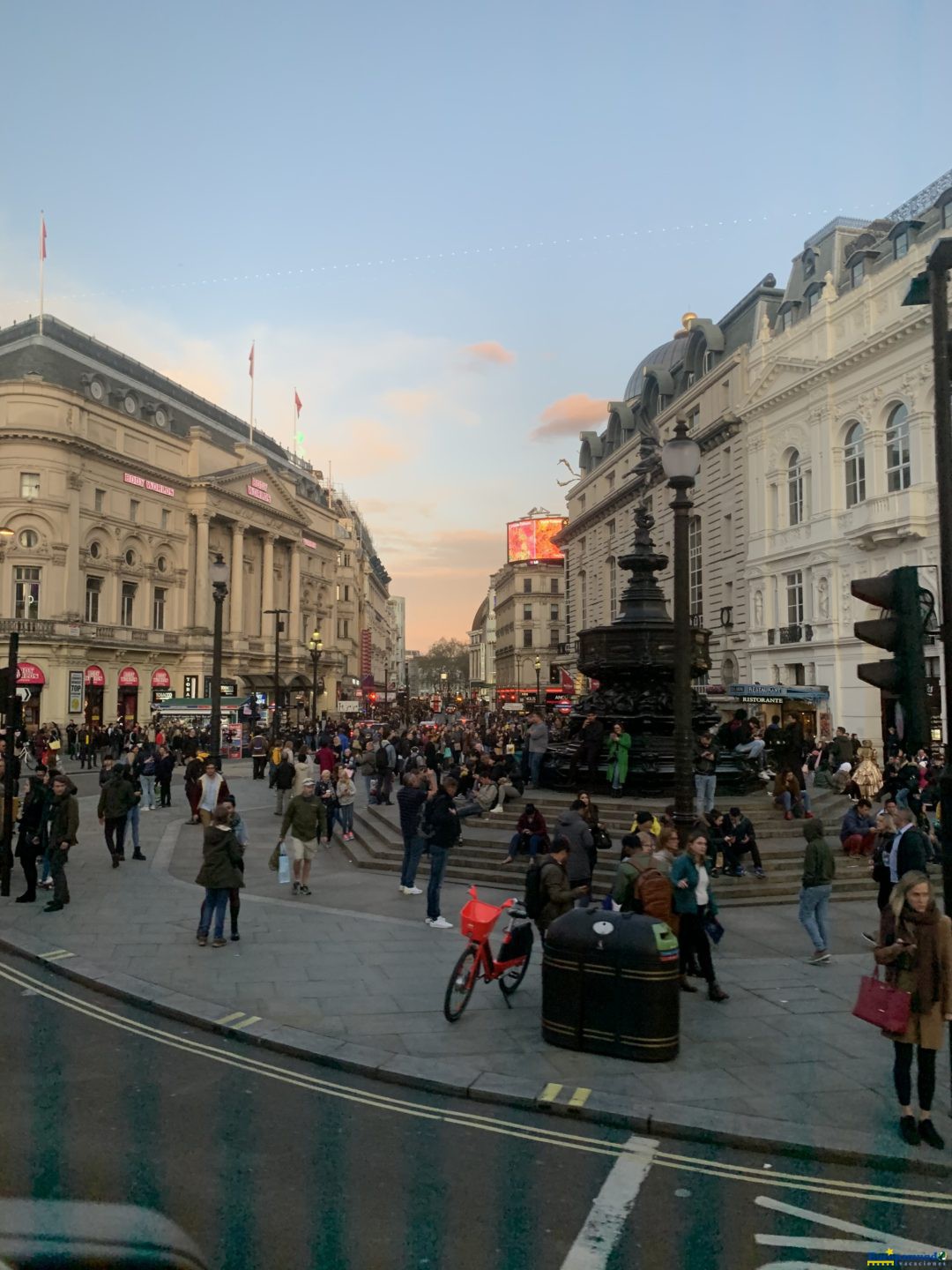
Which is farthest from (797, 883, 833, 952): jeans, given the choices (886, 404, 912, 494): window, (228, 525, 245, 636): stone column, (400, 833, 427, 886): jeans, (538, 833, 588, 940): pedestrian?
(228, 525, 245, 636): stone column

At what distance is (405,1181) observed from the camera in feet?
17.3

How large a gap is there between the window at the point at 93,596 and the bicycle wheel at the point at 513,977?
51022 millimetres

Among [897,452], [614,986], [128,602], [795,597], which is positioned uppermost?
[897,452]

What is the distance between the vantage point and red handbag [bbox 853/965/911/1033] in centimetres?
586

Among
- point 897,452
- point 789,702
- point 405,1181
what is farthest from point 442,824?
point 897,452

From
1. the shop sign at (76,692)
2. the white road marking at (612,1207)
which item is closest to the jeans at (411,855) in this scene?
the white road marking at (612,1207)

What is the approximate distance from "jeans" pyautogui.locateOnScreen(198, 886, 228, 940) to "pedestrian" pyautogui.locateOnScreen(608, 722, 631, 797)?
26.8 ft

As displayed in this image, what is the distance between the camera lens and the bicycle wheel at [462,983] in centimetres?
790

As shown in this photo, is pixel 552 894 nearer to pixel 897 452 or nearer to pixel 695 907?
pixel 695 907

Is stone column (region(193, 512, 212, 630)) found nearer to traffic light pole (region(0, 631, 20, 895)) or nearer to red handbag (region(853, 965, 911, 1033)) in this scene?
traffic light pole (region(0, 631, 20, 895))

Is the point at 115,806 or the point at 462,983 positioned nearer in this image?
the point at 462,983

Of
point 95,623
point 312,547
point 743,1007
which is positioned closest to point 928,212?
point 743,1007

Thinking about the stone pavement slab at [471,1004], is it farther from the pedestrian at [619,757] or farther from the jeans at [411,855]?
the pedestrian at [619,757]

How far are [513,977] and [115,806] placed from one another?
9.24 m
